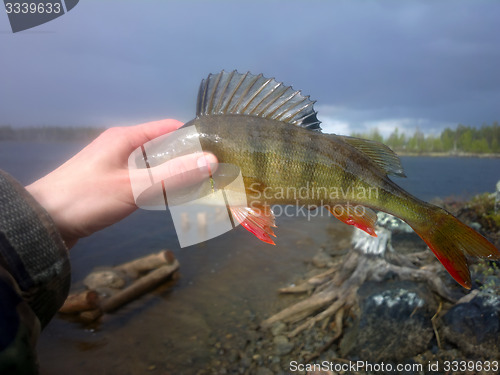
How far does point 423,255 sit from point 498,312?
3.06 meters

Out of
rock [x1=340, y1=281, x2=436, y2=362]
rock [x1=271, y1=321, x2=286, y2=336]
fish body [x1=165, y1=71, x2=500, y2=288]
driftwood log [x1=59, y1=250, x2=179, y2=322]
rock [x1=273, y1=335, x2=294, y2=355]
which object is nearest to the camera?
fish body [x1=165, y1=71, x2=500, y2=288]

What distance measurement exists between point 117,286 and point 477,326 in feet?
30.1

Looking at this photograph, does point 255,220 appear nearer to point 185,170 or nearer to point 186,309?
point 185,170

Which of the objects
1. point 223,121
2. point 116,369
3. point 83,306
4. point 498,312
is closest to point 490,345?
point 498,312

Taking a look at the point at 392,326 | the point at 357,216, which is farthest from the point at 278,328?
the point at 357,216

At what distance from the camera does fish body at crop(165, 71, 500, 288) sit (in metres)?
2.39

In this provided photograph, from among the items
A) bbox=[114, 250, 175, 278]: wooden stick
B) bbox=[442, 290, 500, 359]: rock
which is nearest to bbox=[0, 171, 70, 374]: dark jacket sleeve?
bbox=[442, 290, 500, 359]: rock

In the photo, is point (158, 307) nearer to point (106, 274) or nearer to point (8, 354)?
point (106, 274)

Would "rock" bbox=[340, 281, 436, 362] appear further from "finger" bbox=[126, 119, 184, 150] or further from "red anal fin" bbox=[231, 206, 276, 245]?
"finger" bbox=[126, 119, 184, 150]

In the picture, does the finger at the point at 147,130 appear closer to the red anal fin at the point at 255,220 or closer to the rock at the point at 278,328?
the red anal fin at the point at 255,220

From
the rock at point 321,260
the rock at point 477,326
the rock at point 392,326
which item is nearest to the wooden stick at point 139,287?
the rock at point 321,260

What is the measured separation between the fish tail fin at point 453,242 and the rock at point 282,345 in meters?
4.64

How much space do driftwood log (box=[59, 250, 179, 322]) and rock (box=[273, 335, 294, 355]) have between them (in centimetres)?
454

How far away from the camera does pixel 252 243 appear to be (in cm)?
1335
